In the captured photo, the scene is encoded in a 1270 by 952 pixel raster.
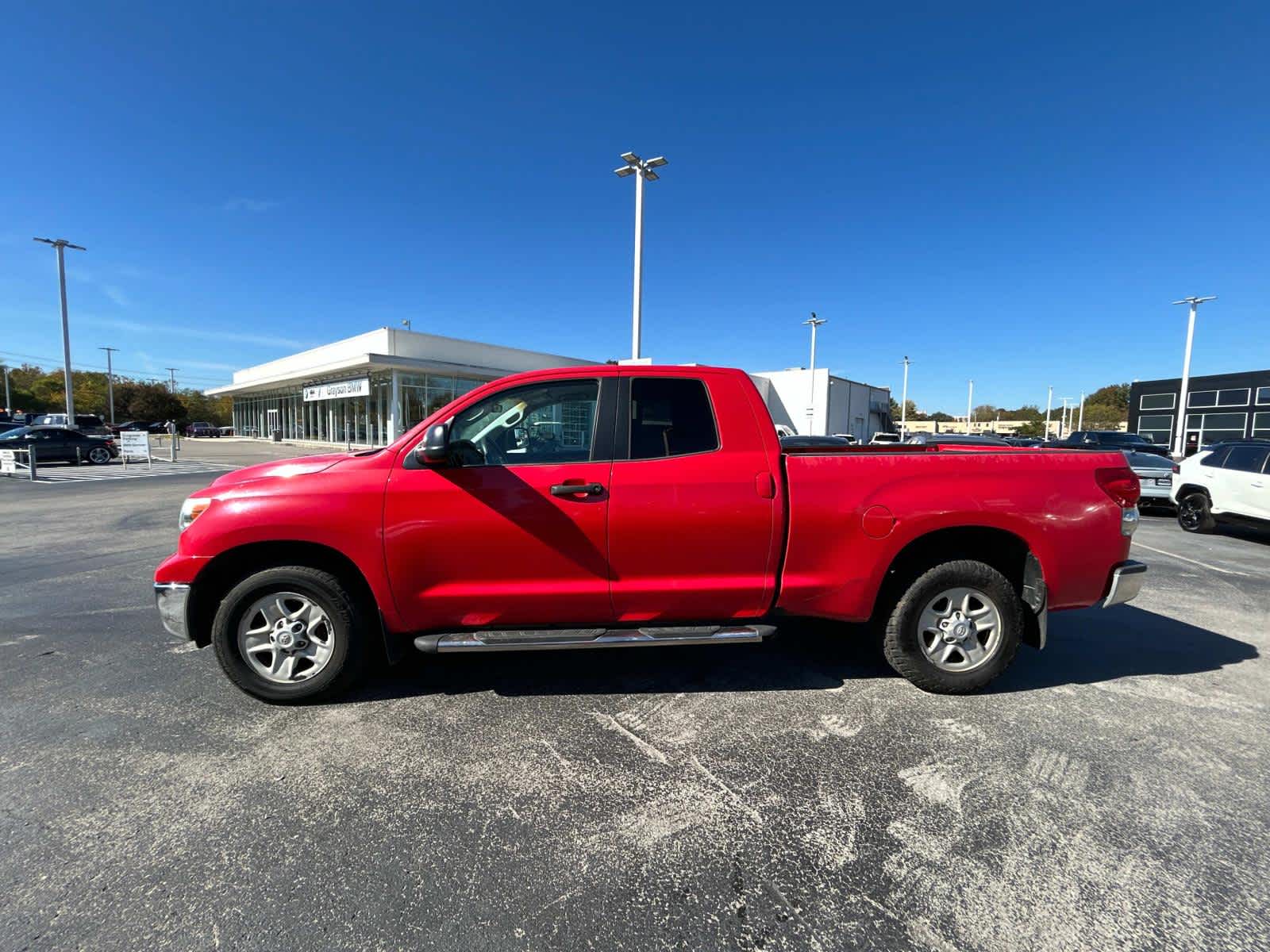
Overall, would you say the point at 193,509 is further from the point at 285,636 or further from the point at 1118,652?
the point at 1118,652

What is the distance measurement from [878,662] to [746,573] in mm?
1498

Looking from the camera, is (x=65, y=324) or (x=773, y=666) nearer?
(x=773, y=666)

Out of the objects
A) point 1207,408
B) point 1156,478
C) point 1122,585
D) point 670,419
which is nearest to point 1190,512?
point 1156,478

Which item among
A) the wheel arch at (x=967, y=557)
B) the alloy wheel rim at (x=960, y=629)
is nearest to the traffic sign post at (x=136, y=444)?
the wheel arch at (x=967, y=557)

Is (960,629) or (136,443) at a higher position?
(136,443)

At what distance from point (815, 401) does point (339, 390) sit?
30.7m

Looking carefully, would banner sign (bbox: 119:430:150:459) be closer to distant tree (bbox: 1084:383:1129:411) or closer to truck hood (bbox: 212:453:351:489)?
truck hood (bbox: 212:453:351:489)

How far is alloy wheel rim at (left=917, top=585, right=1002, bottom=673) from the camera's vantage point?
3.45 m

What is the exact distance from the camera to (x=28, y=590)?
18.7 ft

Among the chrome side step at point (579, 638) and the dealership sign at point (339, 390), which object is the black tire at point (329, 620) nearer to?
the chrome side step at point (579, 638)

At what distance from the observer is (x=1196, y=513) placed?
957 centimetres

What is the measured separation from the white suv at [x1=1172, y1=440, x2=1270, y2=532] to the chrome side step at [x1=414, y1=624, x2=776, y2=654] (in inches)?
387

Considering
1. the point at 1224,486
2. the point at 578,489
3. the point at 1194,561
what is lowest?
the point at 1194,561

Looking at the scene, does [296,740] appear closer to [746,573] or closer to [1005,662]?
[746,573]
